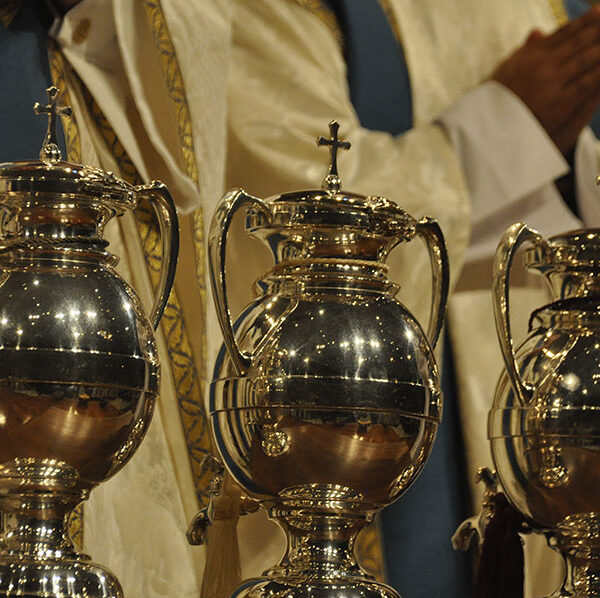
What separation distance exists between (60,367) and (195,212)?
72 centimetres

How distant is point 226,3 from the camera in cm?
165

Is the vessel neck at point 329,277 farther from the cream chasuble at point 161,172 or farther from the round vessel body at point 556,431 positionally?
the cream chasuble at point 161,172

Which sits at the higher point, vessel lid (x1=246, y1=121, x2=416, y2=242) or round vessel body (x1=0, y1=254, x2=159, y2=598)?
vessel lid (x1=246, y1=121, x2=416, y2=242)

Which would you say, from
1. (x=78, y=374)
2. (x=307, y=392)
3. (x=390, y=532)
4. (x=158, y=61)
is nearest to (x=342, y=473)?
(x=307, y=392)

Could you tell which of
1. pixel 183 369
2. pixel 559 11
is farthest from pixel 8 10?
pixel 559 11

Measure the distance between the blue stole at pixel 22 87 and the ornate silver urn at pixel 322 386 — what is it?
1.74ft

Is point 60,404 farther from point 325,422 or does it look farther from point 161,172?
point 161,172

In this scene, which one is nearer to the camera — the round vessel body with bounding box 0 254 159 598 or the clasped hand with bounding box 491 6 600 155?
the round vessel body with bounding box 0 254 159 598

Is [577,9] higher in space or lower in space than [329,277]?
higher

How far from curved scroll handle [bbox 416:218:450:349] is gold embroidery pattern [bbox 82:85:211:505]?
0.51 m

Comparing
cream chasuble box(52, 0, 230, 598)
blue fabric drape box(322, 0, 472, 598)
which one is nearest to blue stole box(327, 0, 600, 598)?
blue fabric drape box(322, 0, 472, 598)

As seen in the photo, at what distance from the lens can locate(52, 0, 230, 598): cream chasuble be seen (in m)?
1.36

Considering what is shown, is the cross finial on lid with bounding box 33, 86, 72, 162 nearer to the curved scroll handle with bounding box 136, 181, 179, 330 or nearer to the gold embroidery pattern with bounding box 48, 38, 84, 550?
the curved scroll handle with bounding box 136, 181, 179, 330

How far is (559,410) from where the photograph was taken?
911 millimetres
